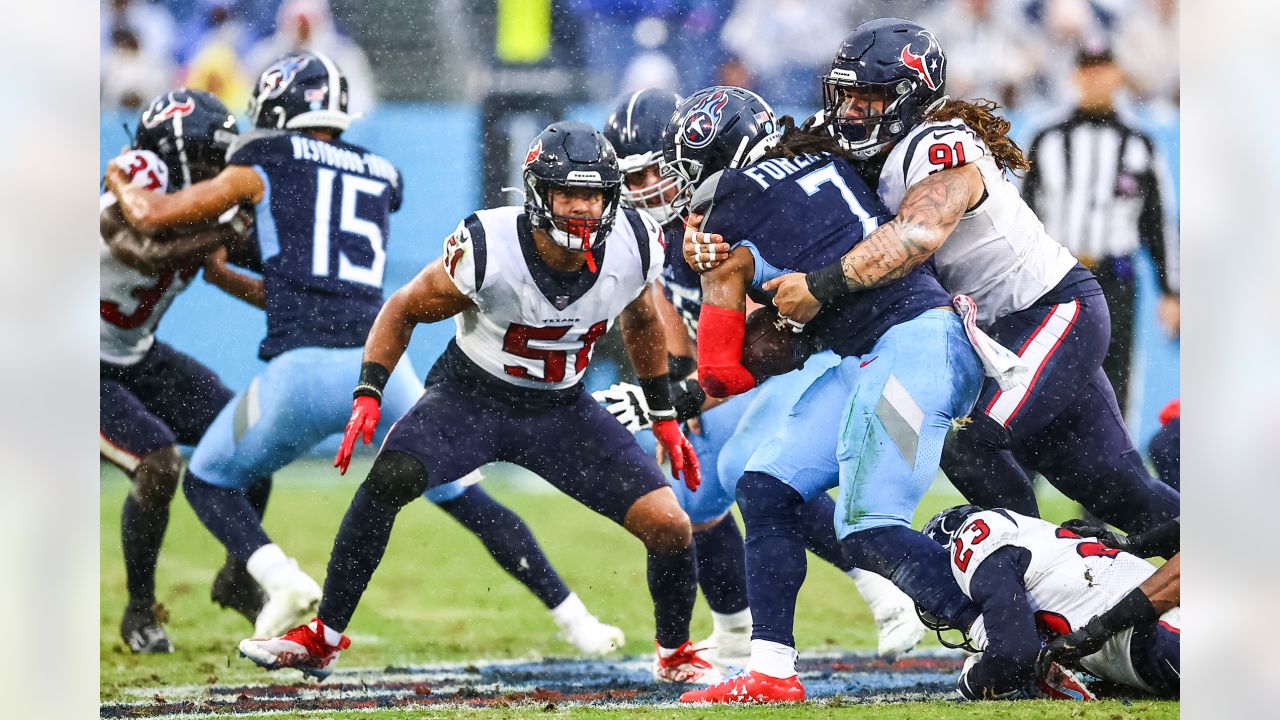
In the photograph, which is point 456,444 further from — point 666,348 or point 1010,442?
point 1010,442

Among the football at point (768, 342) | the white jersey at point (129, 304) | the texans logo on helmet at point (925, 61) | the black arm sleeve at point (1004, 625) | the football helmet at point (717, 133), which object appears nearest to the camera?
the black arm sleeve at point (1004, 625)

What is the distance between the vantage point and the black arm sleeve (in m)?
3.19

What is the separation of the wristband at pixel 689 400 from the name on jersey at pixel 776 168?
58 cm

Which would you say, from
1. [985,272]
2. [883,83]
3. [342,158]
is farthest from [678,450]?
[342,158]

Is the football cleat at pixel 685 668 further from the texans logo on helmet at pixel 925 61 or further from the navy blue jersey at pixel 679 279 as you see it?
the texans logo on helmet at pixel 925 61

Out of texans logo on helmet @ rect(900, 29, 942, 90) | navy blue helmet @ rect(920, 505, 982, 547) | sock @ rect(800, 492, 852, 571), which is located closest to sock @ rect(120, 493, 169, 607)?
sock @ rect(800, 492, 852, 571)

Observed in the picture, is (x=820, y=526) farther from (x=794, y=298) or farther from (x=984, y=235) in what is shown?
(x=984, y=235)

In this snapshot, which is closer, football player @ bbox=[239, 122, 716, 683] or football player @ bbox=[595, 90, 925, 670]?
football player @ bbox=[239, 122, 716, 683]

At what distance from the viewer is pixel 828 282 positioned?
330 centimetres

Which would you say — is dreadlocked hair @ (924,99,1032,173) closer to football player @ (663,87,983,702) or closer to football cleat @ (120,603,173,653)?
football player @ (663,87,983,702)

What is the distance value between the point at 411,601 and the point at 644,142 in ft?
4.67

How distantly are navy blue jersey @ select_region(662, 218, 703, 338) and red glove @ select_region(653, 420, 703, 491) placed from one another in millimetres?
334

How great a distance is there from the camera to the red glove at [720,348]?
344 centimetres

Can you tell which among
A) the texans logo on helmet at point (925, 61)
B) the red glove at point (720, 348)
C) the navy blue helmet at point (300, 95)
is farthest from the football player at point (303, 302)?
the texans logo on helmet at point (925, 61)
